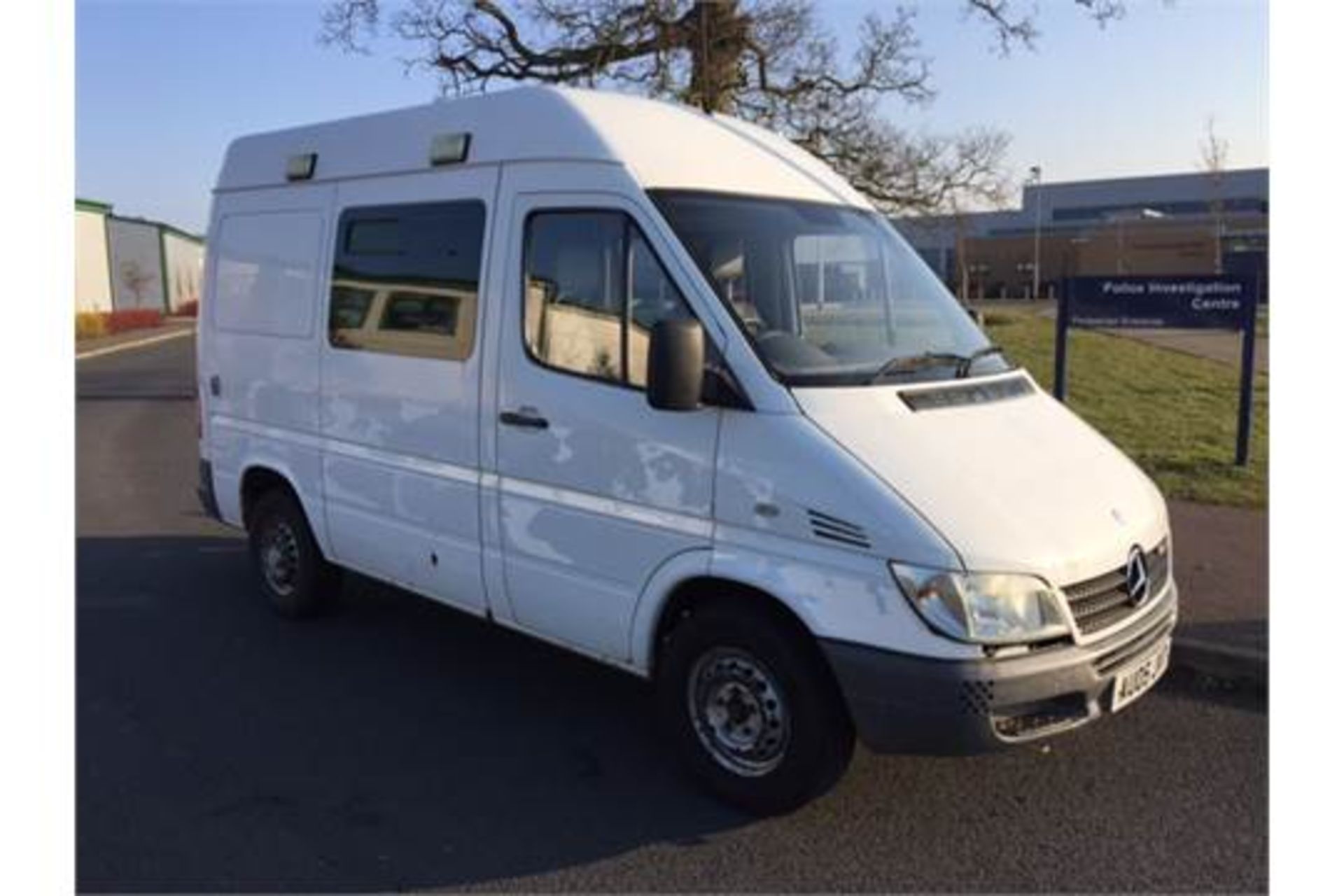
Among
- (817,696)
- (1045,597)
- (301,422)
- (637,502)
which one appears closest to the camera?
(1045,597)

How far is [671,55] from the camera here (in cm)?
1445

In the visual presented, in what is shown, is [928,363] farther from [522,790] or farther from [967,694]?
[522,790]

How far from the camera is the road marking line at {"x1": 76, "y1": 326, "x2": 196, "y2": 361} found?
2973cm

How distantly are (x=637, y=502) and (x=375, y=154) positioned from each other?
2.44 metres

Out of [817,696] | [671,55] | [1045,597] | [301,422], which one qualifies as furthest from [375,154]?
[671,55]

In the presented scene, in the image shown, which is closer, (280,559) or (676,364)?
(676,364)

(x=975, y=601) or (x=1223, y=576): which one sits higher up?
(x=975, y=601)

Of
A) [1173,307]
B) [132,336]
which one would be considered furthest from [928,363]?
[132,336]

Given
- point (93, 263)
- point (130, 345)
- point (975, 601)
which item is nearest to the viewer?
point (975, 601)

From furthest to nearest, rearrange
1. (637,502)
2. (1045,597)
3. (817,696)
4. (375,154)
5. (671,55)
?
(671,55) → (375,154) → (637,502) → (817,696) → (1045,597)

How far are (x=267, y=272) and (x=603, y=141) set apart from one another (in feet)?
8.66

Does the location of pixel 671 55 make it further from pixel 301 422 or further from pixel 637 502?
pixel 637 502

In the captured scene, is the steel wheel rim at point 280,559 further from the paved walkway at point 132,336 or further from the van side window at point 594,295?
the paved walkway at point 132,336

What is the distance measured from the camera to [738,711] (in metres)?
3.88
